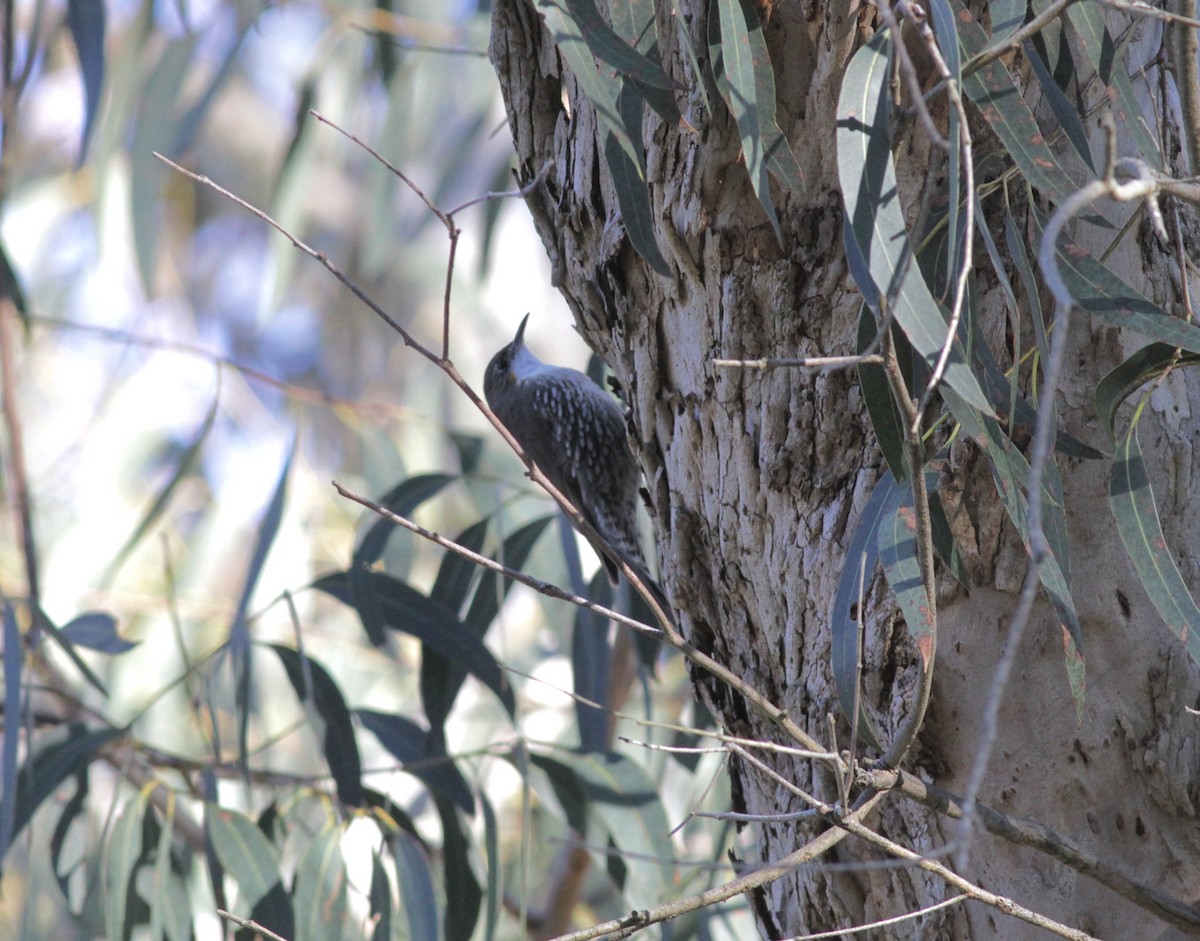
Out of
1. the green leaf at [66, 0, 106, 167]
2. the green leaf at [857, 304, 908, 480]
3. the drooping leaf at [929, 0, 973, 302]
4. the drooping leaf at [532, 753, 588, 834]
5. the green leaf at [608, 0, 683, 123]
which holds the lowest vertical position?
the drooping leaf at [532, 753, 588, 834]

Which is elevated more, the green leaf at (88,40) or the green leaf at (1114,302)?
the green leaf at (88,40)

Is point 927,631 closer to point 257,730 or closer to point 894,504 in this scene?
point 894,504

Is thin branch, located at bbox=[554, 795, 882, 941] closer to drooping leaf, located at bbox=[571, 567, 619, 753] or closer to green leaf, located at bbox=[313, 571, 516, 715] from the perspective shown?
green leaf, located at bbox=[313, 571, 516, 715]

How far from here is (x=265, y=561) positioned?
96.3 inches

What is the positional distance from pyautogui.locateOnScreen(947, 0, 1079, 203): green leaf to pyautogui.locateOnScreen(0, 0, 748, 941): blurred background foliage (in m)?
0.67

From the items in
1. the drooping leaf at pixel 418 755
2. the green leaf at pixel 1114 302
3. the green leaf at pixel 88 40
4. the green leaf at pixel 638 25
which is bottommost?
the drooping leaf at pixel 418 755

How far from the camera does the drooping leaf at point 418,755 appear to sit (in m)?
2.22

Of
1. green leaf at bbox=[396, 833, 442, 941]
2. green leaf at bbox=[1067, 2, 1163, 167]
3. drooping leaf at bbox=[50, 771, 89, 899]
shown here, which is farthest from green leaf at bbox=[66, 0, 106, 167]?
green leaf at bbox=[1067, 2, 1163, 167]

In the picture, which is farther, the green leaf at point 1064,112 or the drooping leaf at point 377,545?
the drooping leaf at point 377,545

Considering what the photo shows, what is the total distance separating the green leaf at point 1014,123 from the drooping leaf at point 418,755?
146cm

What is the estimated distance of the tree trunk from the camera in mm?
1294

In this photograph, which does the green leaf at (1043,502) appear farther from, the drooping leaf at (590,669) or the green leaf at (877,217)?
the drooping leaf at (590,669)

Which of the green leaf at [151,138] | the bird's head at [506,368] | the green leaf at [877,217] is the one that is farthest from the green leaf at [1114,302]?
the green leaf at [151,138]

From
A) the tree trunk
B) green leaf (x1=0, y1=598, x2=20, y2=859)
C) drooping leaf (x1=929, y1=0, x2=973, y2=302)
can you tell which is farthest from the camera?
green leaf (x1=0, y1=598, x2=20, y2=859)
